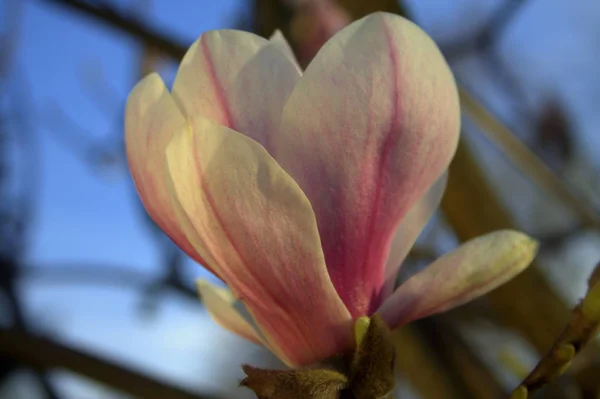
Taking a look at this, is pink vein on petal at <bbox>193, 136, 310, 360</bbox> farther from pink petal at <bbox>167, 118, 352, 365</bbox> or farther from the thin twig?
the thin twig

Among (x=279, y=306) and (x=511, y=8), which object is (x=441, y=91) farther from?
(x=511, y=8)

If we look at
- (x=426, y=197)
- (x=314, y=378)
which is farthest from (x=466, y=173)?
(x=314, y=378)

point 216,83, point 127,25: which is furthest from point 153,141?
point 127,25

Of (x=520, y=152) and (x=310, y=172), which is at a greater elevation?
(x=520, y=152)

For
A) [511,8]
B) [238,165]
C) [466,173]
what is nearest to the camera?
[238,165]

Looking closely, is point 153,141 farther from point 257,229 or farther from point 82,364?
point 82,364

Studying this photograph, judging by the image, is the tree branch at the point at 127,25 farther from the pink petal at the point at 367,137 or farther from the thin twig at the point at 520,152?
the pink petal at the point at 367,137

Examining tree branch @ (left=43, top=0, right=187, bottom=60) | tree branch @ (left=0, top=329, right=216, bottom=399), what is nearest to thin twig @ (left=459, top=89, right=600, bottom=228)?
tree branch @ (left=43, top=0, right=187, bottom=60)

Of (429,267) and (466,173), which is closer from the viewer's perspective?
(429,267)
